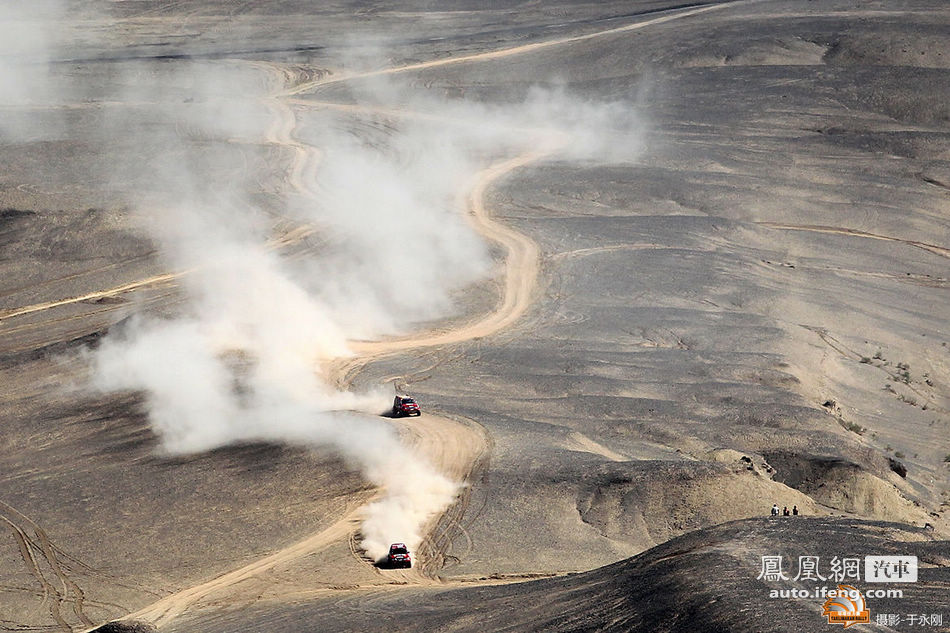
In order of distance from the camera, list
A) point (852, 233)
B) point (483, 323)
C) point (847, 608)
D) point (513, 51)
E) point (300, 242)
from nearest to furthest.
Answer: point (847, 608) < point (483, 323) < point (300, 242) < point (852, 233) < point (513, 51)

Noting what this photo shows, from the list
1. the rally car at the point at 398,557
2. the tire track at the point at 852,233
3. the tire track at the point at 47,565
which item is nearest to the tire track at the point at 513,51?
the tire track at the point at 852,233

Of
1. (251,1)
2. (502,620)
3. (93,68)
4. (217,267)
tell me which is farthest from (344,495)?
(251,1)

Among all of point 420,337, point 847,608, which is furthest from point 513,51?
point 847,608

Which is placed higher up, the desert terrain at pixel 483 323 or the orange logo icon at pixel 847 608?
the desert terrain at pixel 483 323

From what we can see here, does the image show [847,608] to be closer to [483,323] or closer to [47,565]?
[47,565]

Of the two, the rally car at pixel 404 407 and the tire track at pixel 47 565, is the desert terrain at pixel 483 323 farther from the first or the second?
the rally car at pixel 404 407

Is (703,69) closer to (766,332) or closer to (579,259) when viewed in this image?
(579,259)
